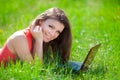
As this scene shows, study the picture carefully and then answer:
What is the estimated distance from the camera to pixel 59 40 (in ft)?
21.4

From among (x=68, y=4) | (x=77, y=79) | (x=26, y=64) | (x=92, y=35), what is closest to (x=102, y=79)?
(x=77, y=79)

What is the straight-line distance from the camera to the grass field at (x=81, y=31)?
5676mm

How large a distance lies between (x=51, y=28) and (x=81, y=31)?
2.32 metres

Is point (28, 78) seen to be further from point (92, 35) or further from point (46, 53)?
point (92, 35)

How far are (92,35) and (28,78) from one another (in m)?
2.88

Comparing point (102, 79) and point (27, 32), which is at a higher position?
point (27, 32)

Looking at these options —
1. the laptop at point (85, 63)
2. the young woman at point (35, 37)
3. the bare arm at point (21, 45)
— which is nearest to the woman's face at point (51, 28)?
the young woman at point (35, 37)

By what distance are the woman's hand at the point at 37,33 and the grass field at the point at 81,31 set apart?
0.43 meters

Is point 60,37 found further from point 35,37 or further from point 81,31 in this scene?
point 81,31

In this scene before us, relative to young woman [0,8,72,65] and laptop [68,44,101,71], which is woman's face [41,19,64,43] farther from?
laptop [68,44,101,71]

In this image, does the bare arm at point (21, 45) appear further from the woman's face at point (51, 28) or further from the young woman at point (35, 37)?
the woman's face at point (51, 28)

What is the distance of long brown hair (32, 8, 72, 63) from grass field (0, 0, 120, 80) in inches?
10.5

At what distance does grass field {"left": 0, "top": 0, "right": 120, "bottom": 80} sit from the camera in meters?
5.68

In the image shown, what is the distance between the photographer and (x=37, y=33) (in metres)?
6.09
